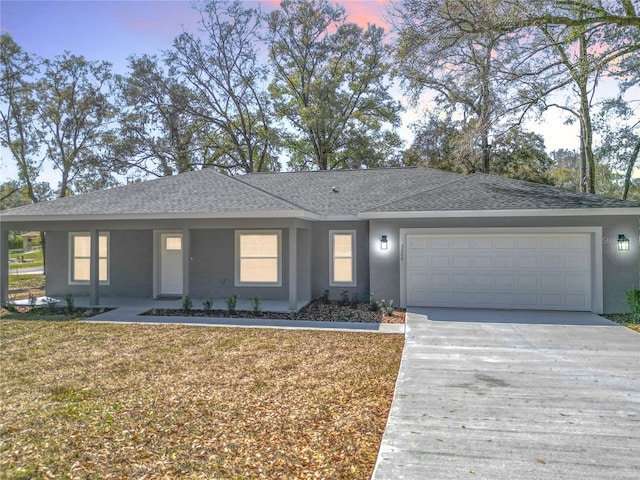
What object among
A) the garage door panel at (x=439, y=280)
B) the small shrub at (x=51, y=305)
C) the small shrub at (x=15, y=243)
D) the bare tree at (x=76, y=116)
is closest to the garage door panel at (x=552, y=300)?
the garage door panel at (x=439, y=280)

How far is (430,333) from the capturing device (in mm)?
7625

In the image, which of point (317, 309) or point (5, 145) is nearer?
point (317, 309)

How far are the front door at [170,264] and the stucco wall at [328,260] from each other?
13.5ft

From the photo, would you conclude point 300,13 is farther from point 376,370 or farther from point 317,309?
point 376,370

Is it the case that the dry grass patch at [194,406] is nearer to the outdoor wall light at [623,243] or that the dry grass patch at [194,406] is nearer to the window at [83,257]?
the window at [83,257]

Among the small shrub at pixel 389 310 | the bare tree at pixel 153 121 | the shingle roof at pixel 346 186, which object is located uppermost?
the bare tree at pixel 153 121

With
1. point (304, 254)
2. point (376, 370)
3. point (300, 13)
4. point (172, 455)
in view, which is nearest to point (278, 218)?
point (304, 254)

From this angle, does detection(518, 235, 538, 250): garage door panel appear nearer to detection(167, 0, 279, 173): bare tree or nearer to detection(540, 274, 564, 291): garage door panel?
detection(540, 274, 564, 291): garage door panel

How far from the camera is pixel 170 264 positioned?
1203cm

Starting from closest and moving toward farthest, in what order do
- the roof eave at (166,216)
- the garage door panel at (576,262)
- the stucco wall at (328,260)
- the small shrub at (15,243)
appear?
the roof eave at (166,216) < the garage door panel at (576,262) < the stucco wall at (328,260) < the small shrub at (15,243)

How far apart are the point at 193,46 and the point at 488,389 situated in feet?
92.8

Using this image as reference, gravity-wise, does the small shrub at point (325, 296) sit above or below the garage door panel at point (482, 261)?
below

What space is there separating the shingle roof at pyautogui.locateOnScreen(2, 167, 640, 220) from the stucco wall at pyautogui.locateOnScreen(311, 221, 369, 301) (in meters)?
0.47

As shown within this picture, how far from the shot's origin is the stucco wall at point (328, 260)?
36.4ft
